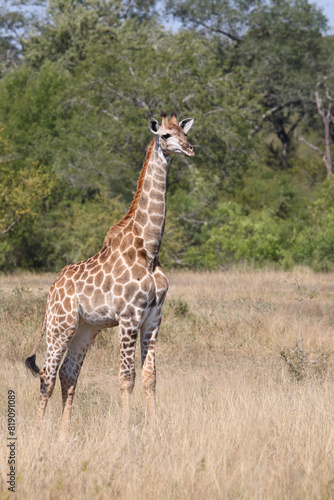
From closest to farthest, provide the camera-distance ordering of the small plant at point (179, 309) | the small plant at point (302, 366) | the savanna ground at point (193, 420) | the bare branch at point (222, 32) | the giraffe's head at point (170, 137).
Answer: the savanna ground at point (193, 420) < the giraffe's head at point (170, 137) < the small plant at point (302, 366) < the small plant at point (179, 309) < the bare branch at point (222, 32)

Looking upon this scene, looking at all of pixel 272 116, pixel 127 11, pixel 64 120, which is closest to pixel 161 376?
pixel 64 120

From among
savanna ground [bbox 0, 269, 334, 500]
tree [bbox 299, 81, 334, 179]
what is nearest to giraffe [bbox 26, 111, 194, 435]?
savanna ground [bbox 0, 269, 334, 500]

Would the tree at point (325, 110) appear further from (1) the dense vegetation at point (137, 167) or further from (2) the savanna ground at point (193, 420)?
(2) the savanna ground at point (193, 420)

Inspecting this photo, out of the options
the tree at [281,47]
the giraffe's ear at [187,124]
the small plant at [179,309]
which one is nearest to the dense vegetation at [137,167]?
the tree at [281,47]

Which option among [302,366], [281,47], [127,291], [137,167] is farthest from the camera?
[281,47]

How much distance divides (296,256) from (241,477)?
1846 cm

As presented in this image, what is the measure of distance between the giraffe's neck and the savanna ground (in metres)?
1.61

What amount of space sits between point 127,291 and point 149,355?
2.15 feet

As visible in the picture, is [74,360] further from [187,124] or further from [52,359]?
[187,124]

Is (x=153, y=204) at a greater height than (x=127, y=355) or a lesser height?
greater

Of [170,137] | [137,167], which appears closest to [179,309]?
[170,137]

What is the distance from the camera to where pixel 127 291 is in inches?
250

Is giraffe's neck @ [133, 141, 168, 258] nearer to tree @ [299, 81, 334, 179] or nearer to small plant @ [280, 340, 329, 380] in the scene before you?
small plant @ [280, 340, 329, 380]

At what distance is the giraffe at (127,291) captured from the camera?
6.36 meters
